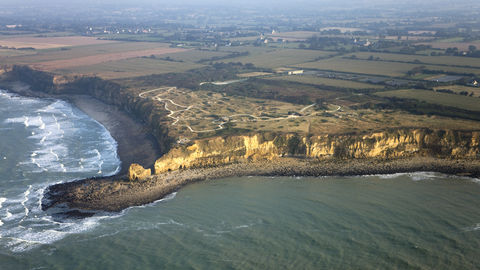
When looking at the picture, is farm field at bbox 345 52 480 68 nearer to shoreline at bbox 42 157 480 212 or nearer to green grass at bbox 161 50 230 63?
green grass at bbox 161 50 230 63

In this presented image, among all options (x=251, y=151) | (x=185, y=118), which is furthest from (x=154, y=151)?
(x=251, y=151)

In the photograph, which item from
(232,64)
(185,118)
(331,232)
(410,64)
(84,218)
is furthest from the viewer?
(232,64)

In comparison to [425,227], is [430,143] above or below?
above

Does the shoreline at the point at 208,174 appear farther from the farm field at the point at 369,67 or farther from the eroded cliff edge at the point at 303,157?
the farm field at the point at 369,67

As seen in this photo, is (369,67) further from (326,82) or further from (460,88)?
(460,88)

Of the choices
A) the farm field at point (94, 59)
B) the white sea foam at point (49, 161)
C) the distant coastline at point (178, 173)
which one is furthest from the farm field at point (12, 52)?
the distant coastline at point (178, 173)

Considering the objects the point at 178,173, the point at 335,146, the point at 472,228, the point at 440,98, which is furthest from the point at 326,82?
the point at 472,228

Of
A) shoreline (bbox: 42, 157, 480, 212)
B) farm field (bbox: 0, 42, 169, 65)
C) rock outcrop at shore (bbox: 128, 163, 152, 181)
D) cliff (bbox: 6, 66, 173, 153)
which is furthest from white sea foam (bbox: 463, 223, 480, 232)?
farm field (bbox: 0, 42, 169, 65)

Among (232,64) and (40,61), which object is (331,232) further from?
(40,61)
